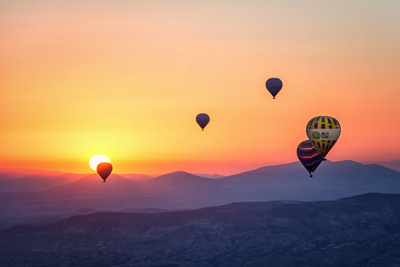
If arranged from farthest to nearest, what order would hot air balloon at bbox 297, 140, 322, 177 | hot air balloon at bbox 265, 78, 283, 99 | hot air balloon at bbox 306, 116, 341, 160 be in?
hot air balloon at bbox 265, 78, 283, 99, hot air balloon at bbox 297, 140, 322, 177, hot air balloon at bbox 306, 116, 341, 160

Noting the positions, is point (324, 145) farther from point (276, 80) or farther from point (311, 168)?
point (276, 80)

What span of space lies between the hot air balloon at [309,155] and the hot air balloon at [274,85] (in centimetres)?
1657

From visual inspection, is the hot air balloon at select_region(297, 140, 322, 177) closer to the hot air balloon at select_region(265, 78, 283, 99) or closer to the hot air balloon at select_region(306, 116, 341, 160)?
the hot air balloon at select_region(306, 116, 341, 160)

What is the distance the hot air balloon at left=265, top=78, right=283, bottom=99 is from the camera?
582 ft

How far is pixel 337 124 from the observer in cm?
15712

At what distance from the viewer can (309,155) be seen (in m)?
169

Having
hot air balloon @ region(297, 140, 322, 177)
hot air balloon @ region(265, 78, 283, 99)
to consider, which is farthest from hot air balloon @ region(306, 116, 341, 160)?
hot air balloon @ region(265, 78, 283, 99)

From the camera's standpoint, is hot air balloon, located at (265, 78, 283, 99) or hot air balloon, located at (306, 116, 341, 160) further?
hot air balloon, located at (265, 78, 283, 99)

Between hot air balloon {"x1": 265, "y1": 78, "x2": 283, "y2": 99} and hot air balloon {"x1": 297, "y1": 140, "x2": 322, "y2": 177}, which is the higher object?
hot air balloon {"x1": 265, "y1": 78, "x2": 283, "y2": 99}

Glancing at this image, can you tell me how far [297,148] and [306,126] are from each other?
16.2 m

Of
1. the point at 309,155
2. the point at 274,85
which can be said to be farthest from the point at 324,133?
the point at 274,85

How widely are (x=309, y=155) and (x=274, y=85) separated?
22.3 m

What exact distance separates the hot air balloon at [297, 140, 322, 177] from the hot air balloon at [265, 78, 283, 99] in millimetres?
16571

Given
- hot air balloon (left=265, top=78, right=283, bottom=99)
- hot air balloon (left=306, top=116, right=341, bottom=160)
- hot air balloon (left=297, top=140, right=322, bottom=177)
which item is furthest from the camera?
hot air balloon (left=265, top=78, right=283, bottom=99)
